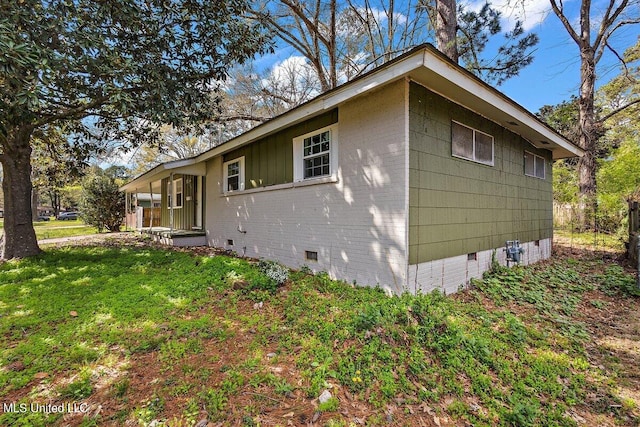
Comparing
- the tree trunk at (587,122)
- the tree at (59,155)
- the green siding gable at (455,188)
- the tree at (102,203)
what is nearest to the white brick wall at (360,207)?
the green siding gable at (455,188)

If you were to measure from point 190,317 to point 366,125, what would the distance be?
405cm

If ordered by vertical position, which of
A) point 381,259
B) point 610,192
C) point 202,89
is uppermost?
point 202,89

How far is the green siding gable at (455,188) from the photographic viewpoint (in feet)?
15.0

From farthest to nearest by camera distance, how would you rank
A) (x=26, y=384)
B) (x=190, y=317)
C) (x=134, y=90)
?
(x=134, y=90)
(x=190, y=317)
(x=26, y=384)

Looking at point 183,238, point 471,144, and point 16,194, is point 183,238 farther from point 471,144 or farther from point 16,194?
point 471,144

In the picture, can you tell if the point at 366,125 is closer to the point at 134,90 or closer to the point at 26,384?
the point at 134,90

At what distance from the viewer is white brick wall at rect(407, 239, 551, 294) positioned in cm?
454

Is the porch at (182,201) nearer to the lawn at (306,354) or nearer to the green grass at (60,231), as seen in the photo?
the green grass at (60,231)

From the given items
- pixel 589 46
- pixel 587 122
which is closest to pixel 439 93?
pixel 587 122

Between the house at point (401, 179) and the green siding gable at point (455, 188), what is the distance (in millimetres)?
24

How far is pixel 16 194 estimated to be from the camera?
703cm

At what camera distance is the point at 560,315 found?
14.5ft

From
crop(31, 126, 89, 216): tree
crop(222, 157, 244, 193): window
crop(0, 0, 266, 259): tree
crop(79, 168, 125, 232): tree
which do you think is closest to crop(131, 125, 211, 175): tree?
crop(79, 168, 125, 232): tree

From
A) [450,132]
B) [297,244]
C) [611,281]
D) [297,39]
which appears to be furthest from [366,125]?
[297,39]
